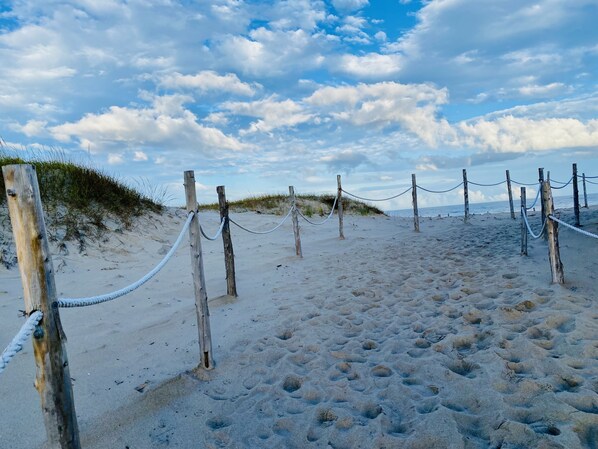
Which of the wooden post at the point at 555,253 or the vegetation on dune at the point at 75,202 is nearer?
the wooden post at the point at 555,253

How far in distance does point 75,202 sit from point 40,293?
24.7 ft

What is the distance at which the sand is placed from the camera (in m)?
2.79

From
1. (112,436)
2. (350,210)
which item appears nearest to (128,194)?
(112,436)

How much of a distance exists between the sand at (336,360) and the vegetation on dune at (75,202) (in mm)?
818

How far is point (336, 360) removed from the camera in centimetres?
387

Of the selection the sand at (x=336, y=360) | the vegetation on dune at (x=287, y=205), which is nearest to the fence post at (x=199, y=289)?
the sand at (x=336, y=360)

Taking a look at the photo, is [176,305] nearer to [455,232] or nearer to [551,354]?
[551,354]

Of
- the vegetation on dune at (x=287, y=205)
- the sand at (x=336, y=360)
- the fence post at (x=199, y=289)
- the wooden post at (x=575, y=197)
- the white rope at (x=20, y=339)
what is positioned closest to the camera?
the white rope at (x=20, y=339)

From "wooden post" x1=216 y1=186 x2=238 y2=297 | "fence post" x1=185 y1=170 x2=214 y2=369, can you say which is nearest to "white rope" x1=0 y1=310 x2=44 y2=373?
"fence post" x1=185 y1=170 x2=214 y2=369

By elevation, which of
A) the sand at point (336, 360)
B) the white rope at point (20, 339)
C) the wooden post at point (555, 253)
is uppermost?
the white rope at point (20, 339)

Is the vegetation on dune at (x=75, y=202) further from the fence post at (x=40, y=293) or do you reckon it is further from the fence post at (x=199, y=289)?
the fence post at (x=40, y=293)

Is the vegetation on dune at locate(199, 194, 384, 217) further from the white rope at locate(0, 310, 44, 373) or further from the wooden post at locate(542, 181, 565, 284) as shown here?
the white rope at locate(0, 310, 44, 373)

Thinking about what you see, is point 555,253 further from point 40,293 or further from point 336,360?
point 40,293

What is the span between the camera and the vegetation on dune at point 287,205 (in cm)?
1692
